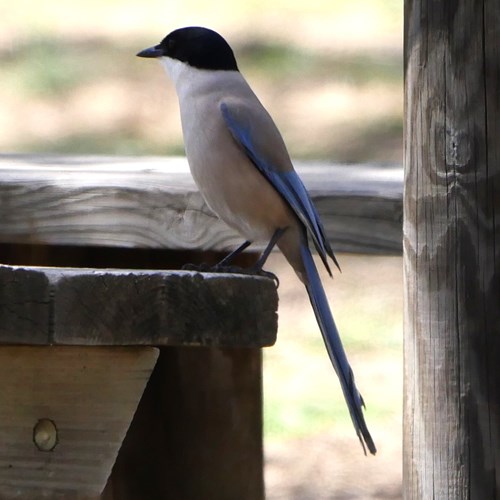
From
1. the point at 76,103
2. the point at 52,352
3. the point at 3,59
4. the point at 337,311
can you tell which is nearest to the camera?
the point at 52,352

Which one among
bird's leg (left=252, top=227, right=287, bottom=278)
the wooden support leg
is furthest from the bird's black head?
the wooden support leg

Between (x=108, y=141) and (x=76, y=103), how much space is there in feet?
2.82

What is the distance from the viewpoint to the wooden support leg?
3.86 meters

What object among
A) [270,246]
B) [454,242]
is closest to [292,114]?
[270,246]

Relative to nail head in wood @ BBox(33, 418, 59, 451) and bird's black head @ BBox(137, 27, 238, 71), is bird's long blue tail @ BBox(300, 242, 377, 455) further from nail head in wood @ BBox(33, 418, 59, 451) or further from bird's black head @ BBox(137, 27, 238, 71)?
nail head in wood @ BBox(33, 418, 59, 451)

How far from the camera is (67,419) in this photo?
95.3 inches

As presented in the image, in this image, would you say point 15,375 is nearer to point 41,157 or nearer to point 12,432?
point 12,432

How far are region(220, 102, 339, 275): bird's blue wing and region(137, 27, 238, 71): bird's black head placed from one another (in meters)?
0.30

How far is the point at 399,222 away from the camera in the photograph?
367 centimetres

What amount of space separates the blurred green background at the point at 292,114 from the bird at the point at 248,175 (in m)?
2.35

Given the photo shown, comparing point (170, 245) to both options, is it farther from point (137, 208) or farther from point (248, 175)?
point (248, 175)

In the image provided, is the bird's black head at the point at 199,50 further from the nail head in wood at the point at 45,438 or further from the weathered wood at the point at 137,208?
the nail head in wood at the point at 45,438

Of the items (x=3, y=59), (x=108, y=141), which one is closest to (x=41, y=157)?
(x=108, y=141)

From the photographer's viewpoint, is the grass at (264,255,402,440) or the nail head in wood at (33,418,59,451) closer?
the nail head in wood at (33,418,59,451)
